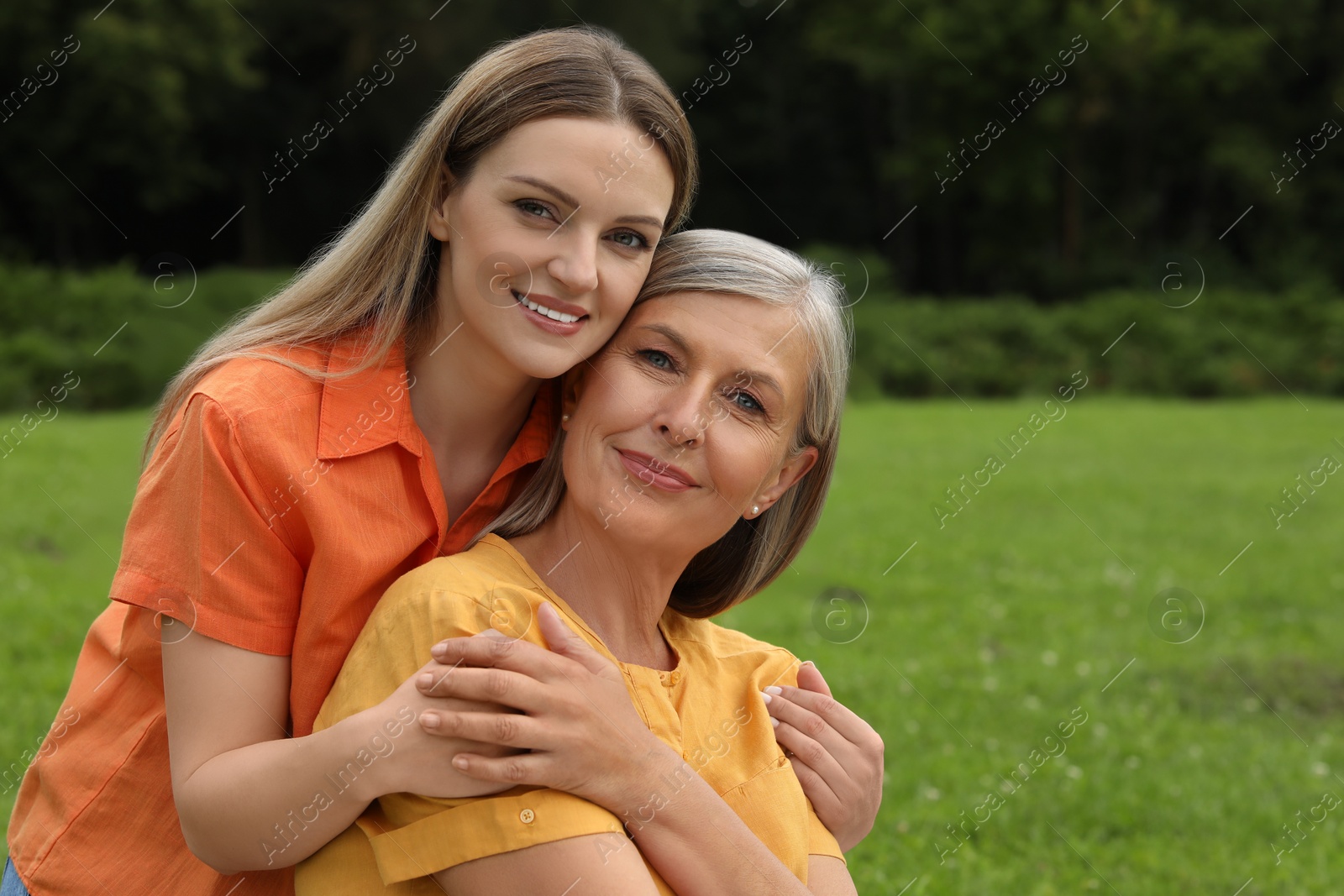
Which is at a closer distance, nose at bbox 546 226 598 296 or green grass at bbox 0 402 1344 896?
nose at bbox 546 226 598 296

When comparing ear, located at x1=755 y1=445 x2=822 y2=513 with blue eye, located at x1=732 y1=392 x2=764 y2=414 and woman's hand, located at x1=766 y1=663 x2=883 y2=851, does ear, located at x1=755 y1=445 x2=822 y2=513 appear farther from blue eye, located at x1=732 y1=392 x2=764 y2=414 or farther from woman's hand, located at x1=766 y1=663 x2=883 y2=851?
woman's hand, located at x1=766 y1=663 x2=883 y2=851

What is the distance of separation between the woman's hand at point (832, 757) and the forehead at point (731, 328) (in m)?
0.68

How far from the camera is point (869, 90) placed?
119ft

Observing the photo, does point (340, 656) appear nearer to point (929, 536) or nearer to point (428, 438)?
point (428, 438)

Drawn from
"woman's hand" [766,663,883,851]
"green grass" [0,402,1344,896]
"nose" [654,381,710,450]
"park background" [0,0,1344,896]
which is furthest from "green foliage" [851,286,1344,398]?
"nose" [654,381,710,450]

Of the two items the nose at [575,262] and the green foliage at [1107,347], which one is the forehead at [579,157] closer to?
the nose at [575,262]

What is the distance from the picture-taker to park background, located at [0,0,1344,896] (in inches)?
235

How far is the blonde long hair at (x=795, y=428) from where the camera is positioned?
256cm

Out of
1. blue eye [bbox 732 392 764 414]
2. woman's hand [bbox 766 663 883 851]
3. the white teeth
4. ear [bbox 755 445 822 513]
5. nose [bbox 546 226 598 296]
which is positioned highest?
nose [bbox 546 226 598 296]

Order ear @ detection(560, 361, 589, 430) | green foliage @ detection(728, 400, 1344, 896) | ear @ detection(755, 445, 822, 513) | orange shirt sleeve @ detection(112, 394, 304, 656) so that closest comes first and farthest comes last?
orange shirt sleeve @ detection(112, 394, 304, 656) < ear @ detection(560, 361, 589, 430) < ear @ detection(755, 445, 822, 513) < green foliage @ detection(728, 400, 1344, 896)

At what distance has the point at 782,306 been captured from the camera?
2.55 metres

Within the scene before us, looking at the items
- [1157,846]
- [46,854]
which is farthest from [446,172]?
[1157,846]

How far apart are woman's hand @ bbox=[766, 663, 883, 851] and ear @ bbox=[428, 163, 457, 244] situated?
3.92 ft

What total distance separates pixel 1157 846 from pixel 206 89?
28312 mm
